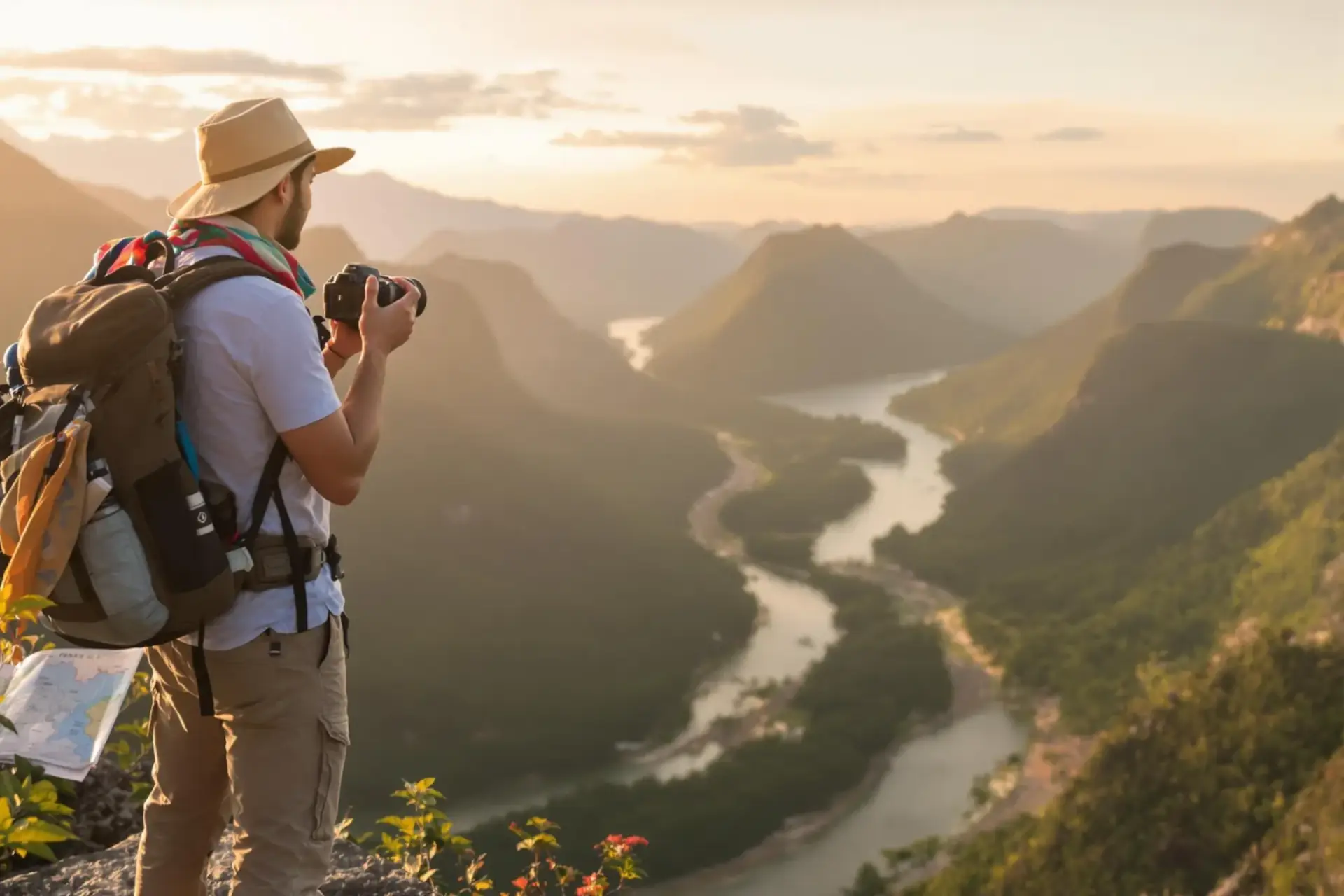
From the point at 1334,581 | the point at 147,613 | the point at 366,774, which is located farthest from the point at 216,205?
the point at 1334,581

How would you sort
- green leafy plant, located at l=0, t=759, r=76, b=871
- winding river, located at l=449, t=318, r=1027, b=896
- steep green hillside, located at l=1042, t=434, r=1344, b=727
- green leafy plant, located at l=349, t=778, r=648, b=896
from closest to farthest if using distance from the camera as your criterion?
green leafy plant, located at l=0, t=759, r=76, b=871, green leafy plant, located at l=349, t=778, r=648, b=896, winding river, located at l=449, t=318, r=1027, b=896, steep green hillside, located at l=1042, t=434, r=1344, b=727

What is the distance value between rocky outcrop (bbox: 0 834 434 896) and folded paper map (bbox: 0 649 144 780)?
2.06 feet

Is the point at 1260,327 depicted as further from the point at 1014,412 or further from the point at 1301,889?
the point at 1301,889

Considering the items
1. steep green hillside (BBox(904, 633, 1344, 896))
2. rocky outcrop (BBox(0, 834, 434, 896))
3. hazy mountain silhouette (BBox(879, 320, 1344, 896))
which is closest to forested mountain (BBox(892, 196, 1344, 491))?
hazy mountain silhouette (BBox(879, 320, 1344, 896))

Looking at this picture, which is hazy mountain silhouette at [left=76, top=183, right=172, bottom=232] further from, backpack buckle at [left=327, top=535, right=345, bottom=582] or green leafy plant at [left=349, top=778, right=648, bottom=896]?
backpack buckle at [left=327, top=535, right=345, bottom=582]

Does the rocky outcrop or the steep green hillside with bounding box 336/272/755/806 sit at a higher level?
the rocky outcrop

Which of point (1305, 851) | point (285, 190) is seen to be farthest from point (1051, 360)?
point (285, 190)

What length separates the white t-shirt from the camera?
11.8ft

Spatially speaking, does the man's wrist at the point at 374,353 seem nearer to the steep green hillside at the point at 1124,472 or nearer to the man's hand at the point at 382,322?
the man's hand at the point at 382,322

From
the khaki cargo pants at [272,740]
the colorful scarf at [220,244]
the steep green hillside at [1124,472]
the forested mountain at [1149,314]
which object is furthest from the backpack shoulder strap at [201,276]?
the forested mountain at [1149,314]

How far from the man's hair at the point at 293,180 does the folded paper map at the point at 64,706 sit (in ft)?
12.0

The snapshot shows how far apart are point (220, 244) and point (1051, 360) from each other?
16986cm

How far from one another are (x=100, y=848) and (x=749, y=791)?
148 ft

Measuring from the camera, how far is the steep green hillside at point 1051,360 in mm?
148625
